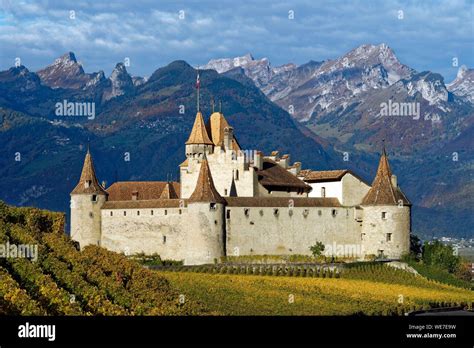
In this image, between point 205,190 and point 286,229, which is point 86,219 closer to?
point 205,190

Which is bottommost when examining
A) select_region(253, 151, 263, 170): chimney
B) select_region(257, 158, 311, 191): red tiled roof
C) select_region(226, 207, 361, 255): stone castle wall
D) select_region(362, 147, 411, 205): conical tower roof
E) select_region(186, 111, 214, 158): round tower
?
select_region(226, 207, 361, 255): stone castle wall

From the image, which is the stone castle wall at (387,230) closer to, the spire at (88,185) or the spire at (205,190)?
the spire at (205,190)

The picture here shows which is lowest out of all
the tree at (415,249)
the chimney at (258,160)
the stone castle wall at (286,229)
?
the tree at (415,249)

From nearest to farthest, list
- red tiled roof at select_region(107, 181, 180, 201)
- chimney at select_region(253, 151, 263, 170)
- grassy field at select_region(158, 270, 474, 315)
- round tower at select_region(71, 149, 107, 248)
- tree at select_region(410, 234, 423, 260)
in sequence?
grassy field at select_region(158, 270, 474, 315) < round tower at select_region(71, 149, 107, 248) < tree at select_region(410, 234, 423, 260) < chimney at select_region(253, 151, 263, 170) < red tiled roof at select_region(107, 181, 180, 201)

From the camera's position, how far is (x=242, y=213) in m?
92.1

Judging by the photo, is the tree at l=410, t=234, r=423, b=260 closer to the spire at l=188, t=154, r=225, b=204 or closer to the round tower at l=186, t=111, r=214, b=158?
the spire at l=188, t=154, r=225, b=204

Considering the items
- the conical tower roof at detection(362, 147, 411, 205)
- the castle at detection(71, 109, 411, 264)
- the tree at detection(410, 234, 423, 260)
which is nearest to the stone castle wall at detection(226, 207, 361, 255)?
the castle at detection(71, 109, 411, 264)

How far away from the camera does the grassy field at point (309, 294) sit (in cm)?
6431

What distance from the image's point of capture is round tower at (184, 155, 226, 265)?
90250 millimetres

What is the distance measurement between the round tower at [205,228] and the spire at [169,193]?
1257 cm

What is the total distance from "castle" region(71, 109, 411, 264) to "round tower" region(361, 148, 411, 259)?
80 millimetres

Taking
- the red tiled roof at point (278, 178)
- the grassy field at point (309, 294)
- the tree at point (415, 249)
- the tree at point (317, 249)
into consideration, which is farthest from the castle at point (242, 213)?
the grassy field at point (309, 294)
